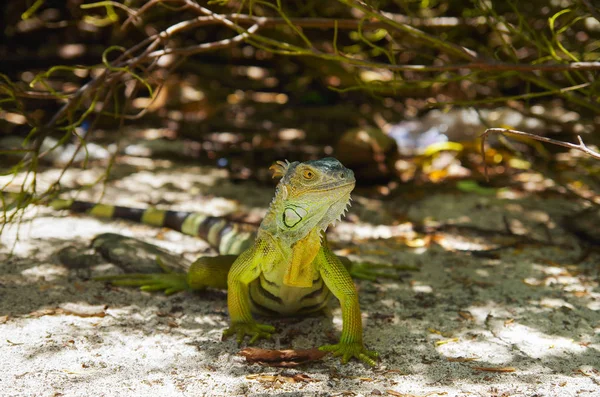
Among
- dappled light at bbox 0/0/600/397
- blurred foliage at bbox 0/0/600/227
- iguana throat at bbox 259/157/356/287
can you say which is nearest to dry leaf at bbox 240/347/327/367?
dappled light at bbox 0/0/600/397

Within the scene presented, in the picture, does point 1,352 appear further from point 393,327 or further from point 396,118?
point 396,118

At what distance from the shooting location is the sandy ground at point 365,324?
3.11 m

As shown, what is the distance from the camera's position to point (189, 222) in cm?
541

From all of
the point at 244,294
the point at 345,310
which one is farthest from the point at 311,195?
the point at 244,294

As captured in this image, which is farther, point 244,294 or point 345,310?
point 244,294

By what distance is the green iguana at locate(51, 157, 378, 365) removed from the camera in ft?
10.7

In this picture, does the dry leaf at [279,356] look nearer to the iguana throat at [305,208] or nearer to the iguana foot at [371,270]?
the iguana throat at [305,208]

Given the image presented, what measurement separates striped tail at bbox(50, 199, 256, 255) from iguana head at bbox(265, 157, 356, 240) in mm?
1332

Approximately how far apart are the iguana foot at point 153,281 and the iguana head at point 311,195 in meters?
1.15

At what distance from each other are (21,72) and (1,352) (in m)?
7.46

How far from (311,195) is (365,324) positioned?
1.11m

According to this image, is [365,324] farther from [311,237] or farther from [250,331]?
[311,237]

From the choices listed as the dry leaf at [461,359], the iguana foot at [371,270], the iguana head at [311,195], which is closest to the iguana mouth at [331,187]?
the iguana head at [311,195]

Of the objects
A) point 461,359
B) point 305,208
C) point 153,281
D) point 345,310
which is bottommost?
point 153,281
